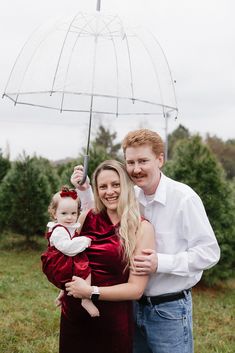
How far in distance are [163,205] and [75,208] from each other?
0.52m

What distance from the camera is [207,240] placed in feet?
8.61

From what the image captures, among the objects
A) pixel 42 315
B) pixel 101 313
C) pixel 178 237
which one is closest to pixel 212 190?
pixel 42 315

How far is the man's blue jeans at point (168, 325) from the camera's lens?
8.98ft

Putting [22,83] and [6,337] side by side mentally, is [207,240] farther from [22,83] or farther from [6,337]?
[6,337]

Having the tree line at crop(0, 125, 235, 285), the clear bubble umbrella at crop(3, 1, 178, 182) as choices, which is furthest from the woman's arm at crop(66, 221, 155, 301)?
the tree line at crop(0, 125, 235, 285)

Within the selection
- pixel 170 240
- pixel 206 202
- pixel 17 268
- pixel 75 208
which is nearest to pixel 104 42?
pixel 75 208

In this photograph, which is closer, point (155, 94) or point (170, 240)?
point (170, 240)

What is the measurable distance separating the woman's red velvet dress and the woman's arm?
0.21 feet

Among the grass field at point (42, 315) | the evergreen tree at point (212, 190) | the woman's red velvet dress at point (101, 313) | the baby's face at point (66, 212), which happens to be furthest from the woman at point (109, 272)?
the evergreen tree at point (212, 190)

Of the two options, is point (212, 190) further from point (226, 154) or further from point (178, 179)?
point (226, 154)

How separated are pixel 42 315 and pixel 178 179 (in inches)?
130

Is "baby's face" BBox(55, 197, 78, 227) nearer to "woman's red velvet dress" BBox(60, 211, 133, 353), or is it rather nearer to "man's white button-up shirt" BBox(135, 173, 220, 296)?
"woman's red velvet dress" BBox(60, 211, 133, 353)

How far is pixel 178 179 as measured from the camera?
779 cm

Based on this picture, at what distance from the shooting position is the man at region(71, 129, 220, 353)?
262 cm
